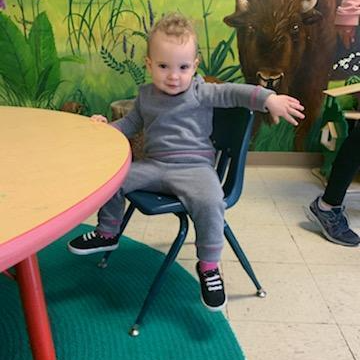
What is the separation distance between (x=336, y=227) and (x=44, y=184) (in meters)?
1.51

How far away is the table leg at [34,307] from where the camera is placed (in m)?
0.84

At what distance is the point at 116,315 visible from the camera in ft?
4.50

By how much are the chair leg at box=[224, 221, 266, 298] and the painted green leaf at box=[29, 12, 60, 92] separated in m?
1.84

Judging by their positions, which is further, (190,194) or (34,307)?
(190,194)

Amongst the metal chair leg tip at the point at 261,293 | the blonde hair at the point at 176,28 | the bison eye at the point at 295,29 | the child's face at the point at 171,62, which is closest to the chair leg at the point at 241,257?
the metal chair leg tip at the point at 261,293

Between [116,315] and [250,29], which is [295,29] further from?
[116,315]

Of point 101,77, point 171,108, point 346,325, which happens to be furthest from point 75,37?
point 346,325

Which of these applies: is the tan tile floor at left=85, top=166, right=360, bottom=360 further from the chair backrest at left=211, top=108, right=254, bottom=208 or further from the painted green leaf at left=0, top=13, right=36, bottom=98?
the painted green leaf at left=0, top=13, right=36, bottom=98

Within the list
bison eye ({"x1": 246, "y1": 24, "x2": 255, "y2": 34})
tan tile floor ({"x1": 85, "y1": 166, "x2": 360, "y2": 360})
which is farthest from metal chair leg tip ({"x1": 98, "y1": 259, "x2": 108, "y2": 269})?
bison eye ({"x1": 246, "y1": 24, "x2": 255, "y2": 34})

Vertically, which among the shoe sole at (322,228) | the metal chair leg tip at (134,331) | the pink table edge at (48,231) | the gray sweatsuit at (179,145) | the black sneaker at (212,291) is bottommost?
the shoe sole at (322,228)

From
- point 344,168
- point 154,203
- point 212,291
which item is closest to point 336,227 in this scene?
point 344,168

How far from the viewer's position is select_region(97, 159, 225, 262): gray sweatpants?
119 cm

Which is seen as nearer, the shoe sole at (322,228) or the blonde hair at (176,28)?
the blonde hair at (176,28)

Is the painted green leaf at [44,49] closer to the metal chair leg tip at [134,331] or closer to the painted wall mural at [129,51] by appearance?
the painted wall mural at [129,51]
